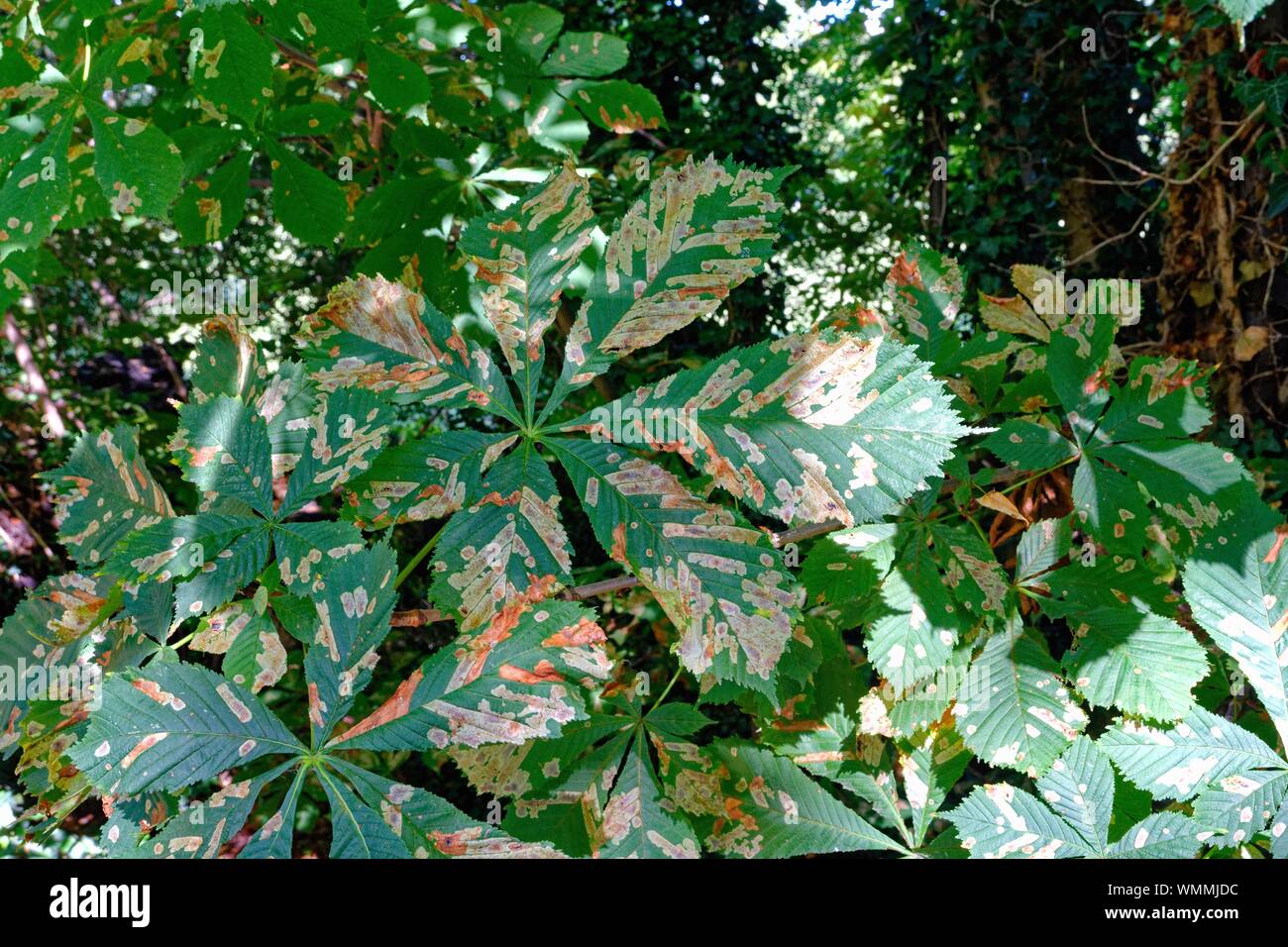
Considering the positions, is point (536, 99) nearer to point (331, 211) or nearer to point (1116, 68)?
point (331, 211)

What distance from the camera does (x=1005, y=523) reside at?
3.35ft

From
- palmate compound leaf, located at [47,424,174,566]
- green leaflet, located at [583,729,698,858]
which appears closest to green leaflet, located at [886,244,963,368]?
green leaflet, located at [583,729,698,858]

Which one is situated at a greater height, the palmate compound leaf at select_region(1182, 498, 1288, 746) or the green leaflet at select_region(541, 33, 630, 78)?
the green leaflet at select_region(541, 33, 630, 78)

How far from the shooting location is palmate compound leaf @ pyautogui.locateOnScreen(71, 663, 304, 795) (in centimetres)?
57

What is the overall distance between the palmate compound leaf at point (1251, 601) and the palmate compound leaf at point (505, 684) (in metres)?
0.48

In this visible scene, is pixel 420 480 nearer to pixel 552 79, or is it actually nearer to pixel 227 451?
pixel 227 451

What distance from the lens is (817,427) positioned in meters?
0.60

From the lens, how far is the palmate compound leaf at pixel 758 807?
0.81 metres

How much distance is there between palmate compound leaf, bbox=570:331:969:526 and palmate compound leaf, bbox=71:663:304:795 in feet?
1.11

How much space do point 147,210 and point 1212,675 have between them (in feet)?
4.30

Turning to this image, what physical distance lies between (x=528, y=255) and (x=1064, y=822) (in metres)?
0.62

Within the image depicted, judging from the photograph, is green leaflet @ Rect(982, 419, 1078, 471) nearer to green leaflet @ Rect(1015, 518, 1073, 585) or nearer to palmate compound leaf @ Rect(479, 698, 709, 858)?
green leaflet @ Rect(1015, 518, 1073, 585)

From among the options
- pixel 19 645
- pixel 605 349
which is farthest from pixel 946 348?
pixel 19 645

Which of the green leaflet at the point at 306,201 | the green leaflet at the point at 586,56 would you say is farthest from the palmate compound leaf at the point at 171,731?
the green leaflet at the point at 586,56
